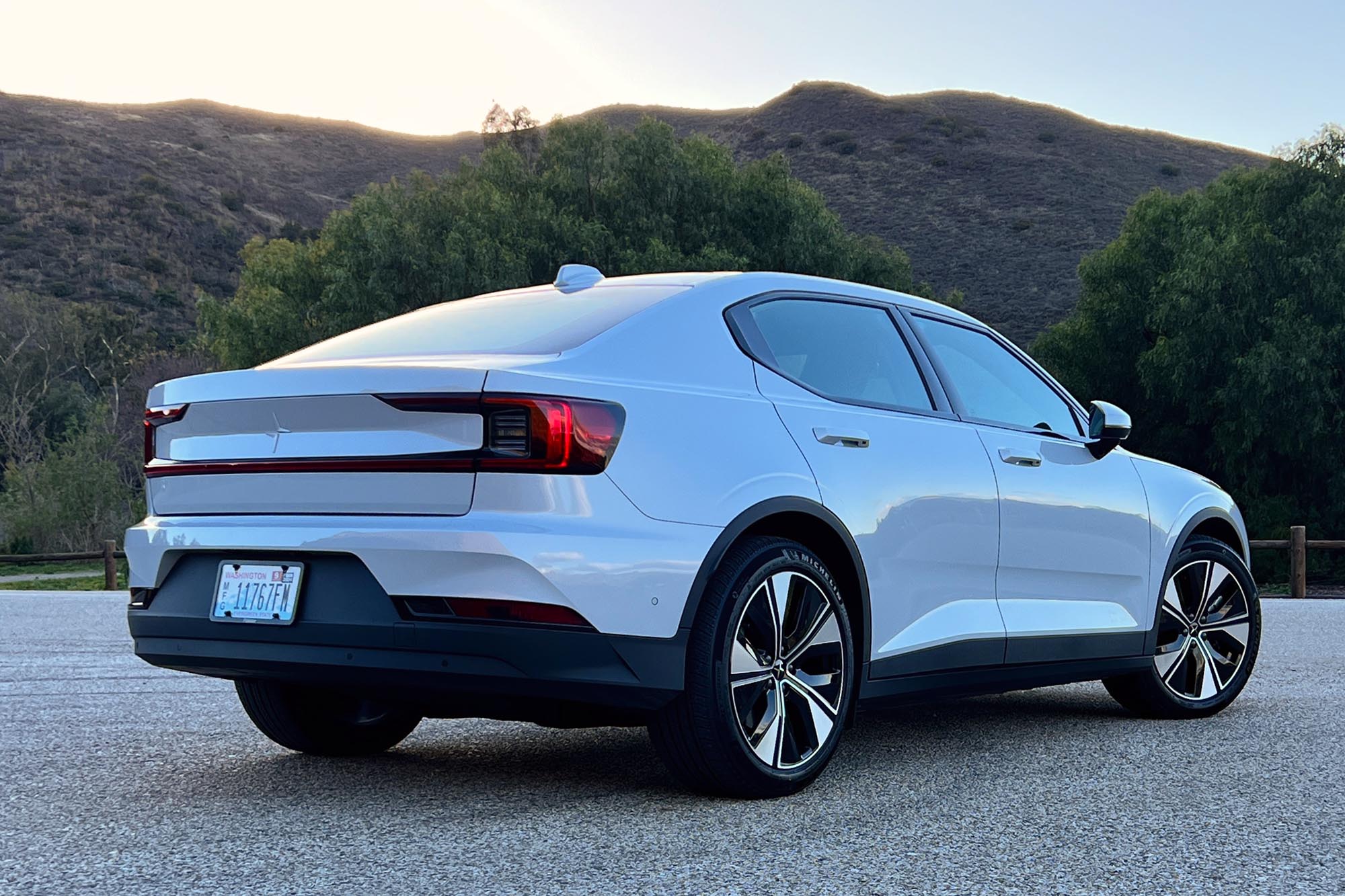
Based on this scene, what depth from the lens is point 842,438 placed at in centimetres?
469

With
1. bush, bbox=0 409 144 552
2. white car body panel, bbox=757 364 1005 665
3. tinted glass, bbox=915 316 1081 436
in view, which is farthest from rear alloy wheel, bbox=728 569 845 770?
bush, bbox=0 409 144 552

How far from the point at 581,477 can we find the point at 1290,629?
32.5 feet

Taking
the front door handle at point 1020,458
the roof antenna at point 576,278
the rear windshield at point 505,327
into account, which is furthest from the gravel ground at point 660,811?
the roof antenna at point 576,278

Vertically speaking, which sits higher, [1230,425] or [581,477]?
[581,477]

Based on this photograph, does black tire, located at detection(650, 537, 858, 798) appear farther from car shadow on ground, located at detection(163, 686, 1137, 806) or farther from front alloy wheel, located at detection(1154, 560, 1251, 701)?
front alloy wheel, located at detection(1154, 560, 1251, 701)

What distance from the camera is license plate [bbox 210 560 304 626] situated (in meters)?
4.04

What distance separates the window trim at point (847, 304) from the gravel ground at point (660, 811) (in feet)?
4.13

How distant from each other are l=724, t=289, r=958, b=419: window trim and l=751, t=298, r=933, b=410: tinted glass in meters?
0.01

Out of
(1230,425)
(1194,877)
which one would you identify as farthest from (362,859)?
(1230,425)

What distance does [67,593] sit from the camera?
2000 centimetres

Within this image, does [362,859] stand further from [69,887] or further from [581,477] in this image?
[581,477]

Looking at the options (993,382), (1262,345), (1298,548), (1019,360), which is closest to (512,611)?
(993,382)

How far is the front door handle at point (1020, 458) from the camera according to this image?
5438 millimetres

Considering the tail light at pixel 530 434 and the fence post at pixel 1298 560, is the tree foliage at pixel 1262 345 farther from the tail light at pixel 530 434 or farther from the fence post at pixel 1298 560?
the tail light at pixel 530 434
